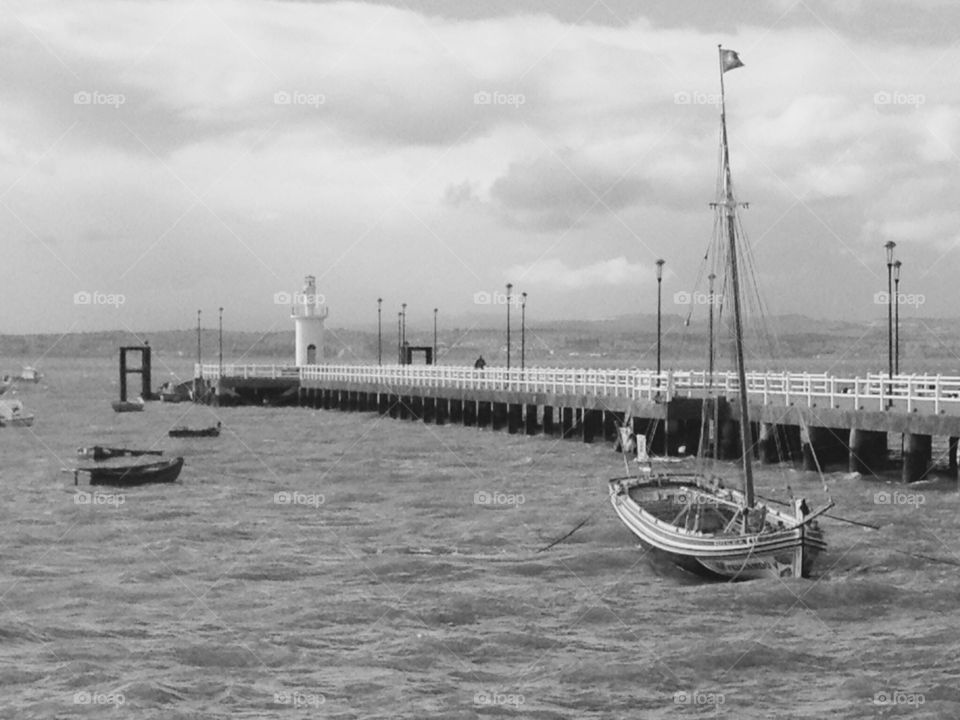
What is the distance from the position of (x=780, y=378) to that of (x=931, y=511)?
1129 cm

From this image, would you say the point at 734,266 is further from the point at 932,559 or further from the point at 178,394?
the point at 178,394

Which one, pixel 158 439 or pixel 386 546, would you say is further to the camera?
pixel 158 439

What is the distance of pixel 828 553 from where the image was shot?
26.2 m

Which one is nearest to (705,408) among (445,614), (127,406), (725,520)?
(725,520)

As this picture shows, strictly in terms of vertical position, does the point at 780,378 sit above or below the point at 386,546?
above

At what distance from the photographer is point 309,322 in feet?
313

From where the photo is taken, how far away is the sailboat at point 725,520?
2322cm

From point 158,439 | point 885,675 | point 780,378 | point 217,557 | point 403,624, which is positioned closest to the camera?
point 885,675

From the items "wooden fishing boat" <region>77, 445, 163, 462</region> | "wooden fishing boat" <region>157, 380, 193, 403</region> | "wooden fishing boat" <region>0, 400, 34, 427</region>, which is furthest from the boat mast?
"wooden fishing boat" <region>157, 380, 193, 403</region>

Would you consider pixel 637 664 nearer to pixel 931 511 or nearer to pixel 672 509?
pixel 672 509

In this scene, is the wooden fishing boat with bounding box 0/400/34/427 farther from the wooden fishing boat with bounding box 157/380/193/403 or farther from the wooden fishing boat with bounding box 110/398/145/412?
the wooden fishing boat with bounding box 157/380/193/403

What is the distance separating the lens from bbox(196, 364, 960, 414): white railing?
37.7 meters

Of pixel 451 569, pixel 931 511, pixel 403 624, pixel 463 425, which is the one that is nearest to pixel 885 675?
pixel 403 624

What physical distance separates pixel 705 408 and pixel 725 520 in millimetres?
A: 10534
